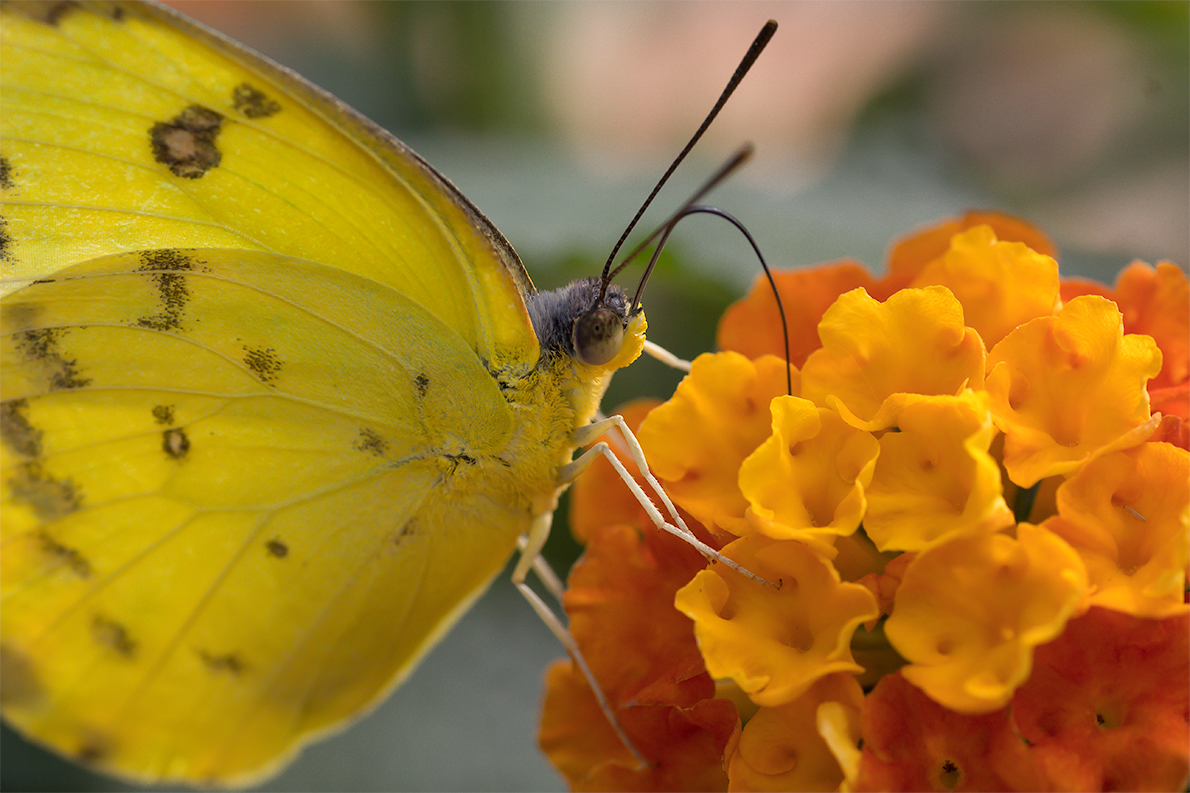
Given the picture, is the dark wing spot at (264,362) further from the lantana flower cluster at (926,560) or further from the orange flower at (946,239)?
the orange flower at (946,239)

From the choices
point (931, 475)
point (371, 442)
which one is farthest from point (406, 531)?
point (931, 475)

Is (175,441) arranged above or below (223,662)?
above

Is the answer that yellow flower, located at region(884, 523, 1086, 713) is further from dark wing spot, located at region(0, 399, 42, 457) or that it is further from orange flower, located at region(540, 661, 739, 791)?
dark wing spot, located at region(0, 399, 42, 457)

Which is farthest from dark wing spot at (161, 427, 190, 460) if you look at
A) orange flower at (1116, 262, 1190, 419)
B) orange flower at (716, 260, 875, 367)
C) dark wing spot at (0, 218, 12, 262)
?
orange flower at (1116, 262, 1190, 419)

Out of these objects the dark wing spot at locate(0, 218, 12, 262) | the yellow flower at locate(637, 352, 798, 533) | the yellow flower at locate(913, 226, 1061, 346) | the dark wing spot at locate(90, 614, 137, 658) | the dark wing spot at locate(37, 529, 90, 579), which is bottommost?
the yellow flower at locate(913, 226, 1061, 346)

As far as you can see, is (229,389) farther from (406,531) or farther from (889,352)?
(889,352)

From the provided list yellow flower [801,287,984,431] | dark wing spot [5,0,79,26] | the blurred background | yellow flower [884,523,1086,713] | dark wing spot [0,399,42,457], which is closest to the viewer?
yellow flower [884,523,1086,713]

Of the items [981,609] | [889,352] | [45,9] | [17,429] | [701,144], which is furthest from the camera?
[701,144]

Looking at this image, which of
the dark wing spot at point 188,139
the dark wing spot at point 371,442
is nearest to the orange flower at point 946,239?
the dark wing spot at point 371,442
